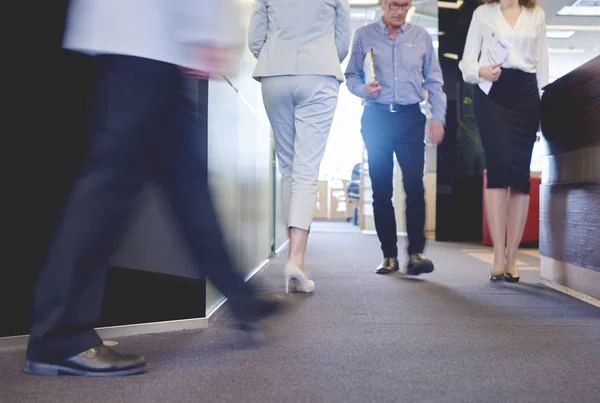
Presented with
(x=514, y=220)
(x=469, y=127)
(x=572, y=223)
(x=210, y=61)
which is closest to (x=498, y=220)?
(x=514, y=220)

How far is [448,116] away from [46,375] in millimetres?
5573

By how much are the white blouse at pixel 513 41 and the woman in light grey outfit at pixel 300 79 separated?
746 millimetres

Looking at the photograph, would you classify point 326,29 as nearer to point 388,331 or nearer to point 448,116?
point 388,331

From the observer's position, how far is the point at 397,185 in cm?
731

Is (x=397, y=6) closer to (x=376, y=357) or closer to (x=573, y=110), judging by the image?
(x=573, y=110)

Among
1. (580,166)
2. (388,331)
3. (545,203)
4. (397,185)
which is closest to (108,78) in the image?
(388,331)

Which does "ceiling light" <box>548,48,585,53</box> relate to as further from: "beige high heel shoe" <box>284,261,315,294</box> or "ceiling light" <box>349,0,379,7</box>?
"beige high heel shoe" <box>284,261,315,294</box>

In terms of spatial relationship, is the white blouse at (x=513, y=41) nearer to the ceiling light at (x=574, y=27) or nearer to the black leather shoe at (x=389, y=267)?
the black leather shoe at (x=389, y=267)

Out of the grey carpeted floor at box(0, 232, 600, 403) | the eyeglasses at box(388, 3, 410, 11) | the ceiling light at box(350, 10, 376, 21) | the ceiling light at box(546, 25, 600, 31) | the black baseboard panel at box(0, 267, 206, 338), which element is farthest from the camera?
the ceiling light at box(350, 10, 376, 21)

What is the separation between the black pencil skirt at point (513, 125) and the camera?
2.82 m

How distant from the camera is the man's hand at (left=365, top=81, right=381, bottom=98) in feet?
9.59

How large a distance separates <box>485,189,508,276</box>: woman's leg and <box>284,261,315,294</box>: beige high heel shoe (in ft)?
3.00

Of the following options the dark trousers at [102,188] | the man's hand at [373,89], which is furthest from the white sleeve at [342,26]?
the dark trousers at [102,188]

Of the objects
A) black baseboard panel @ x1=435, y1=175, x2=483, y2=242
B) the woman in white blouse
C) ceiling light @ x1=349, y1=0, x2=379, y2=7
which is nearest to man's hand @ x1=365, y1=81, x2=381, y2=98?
the woman in white blouse
